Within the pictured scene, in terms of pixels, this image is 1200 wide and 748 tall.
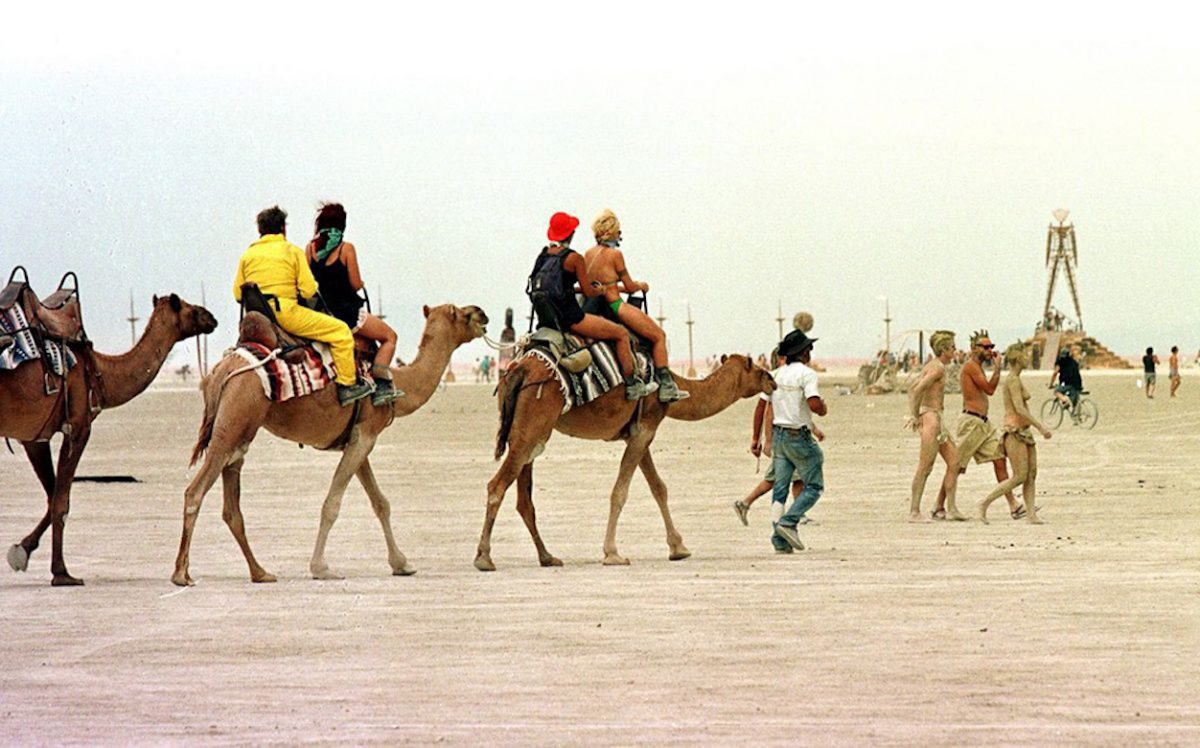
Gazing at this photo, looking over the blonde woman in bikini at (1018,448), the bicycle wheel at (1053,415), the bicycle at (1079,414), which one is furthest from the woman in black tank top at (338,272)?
the bicycle wheel at (1053,415)

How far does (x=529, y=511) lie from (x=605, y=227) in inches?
93.3

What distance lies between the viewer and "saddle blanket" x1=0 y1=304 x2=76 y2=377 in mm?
16156

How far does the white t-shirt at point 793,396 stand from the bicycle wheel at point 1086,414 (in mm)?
28044

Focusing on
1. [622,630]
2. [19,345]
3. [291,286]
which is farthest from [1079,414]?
[622,630]

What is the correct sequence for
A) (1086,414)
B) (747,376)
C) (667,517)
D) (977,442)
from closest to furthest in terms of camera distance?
(667,517), (747,376), (977,442), (1086,414)

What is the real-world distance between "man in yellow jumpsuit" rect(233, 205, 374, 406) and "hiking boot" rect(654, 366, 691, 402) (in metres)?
2.67

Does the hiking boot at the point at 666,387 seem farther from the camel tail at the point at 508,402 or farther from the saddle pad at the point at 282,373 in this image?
the saddle pad at the point at 282,373

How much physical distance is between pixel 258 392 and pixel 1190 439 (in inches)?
1055

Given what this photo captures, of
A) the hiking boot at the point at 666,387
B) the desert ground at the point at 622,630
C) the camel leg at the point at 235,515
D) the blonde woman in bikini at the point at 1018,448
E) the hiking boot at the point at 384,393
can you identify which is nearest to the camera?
the desert ground at the point at 622,630

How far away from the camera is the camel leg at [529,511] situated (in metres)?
17.3

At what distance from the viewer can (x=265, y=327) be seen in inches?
627

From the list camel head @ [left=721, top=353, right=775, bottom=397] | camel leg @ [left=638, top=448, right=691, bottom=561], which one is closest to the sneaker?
camel leg @ [left=638, top=448, right=691, bottom=561]

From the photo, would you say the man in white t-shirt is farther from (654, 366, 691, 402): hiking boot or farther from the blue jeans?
(654, 366, 691, 402): hiking boot

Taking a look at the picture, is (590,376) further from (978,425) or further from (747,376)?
(978,425)
